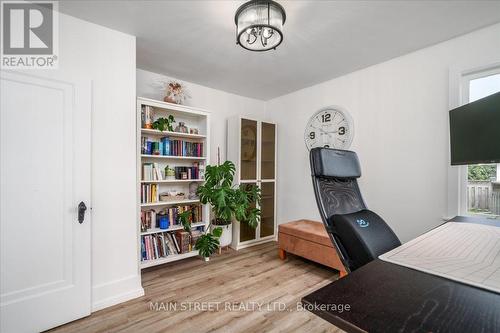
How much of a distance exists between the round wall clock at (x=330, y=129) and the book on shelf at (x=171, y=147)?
1.66 meters

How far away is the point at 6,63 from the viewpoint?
1.57 m

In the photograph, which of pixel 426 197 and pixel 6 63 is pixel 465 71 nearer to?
pixel 426 197

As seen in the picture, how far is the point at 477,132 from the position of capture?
3.94ft

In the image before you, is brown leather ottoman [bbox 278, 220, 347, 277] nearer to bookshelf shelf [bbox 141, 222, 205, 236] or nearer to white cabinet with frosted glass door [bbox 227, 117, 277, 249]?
white cabinet with frosted glass door [bbox 227, 117, 277, 249]

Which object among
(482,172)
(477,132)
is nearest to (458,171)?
(482,172)

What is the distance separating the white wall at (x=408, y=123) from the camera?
2080 millimetres

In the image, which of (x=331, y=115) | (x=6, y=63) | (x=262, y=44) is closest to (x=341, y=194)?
(x=262, y=44)

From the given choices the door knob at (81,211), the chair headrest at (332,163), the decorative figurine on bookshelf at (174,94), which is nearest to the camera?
the chair headrest at (332,163)

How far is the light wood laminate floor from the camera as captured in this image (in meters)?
1.65

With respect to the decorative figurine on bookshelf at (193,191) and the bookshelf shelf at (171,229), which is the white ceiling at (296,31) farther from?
the bookshelf shelf at (171,229)

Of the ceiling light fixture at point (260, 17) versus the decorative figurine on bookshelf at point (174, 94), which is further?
Result: the decorative figurine on bookshelf at point (174, 94)

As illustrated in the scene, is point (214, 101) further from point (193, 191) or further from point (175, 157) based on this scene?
point (193, 191)

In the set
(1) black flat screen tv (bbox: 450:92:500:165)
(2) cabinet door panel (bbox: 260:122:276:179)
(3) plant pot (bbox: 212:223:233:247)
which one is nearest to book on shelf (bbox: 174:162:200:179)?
(3) plant pot (bbox: 212:223:233:247)

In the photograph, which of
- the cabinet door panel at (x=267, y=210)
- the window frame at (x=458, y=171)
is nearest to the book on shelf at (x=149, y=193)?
the cabinet door panel at (x=267, y=210)
